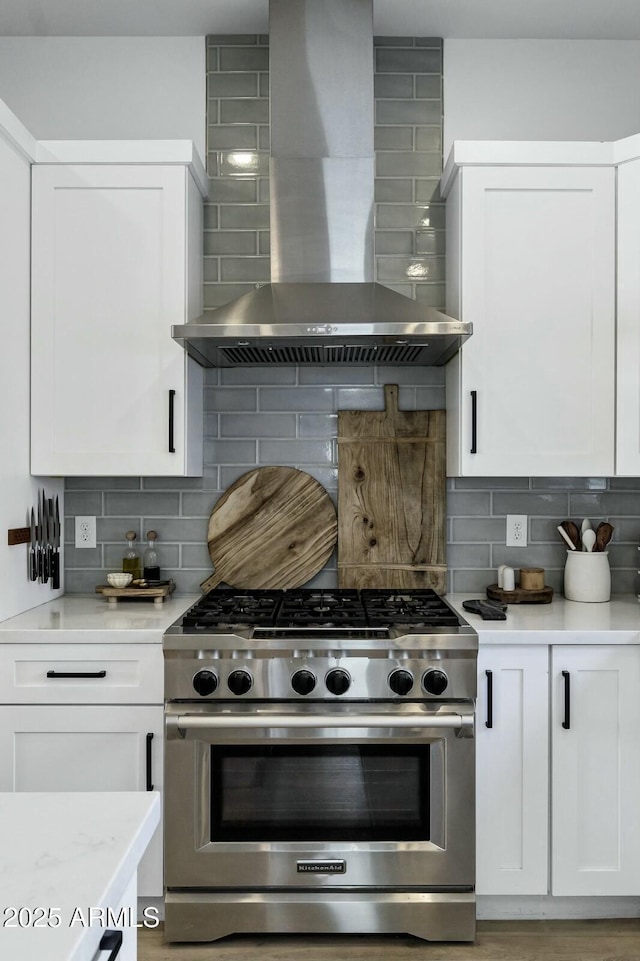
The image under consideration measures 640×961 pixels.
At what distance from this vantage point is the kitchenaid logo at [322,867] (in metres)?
2.15

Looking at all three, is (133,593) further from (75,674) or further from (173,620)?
(75,674)

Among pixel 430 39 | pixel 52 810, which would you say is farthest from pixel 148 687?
pixel 430 39

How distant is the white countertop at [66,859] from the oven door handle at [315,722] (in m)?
1.15

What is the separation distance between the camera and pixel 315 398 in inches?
112

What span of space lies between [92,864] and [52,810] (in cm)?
16

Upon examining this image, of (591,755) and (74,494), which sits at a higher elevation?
(74,494)

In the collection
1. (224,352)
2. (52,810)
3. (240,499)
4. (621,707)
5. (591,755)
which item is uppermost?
(224,352)


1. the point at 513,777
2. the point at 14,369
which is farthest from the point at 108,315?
the point at 513,777

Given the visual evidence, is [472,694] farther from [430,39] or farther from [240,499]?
[430,39]

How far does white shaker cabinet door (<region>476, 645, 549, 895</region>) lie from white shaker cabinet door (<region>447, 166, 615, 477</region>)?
673 mm

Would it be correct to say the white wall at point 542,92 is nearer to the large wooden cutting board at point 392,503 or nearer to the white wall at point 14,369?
the large wooden cutting board at point 392,503

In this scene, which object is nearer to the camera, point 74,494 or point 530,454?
point 530,454

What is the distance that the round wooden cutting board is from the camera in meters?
2.82

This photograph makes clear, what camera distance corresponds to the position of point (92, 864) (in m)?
0.81
